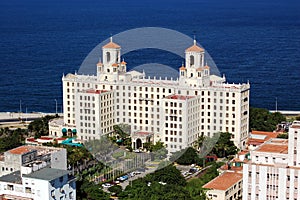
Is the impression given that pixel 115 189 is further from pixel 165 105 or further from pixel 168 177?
pixel 165 105

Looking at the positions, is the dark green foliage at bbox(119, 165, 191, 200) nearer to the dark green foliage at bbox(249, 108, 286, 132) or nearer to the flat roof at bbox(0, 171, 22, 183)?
the flat roof at bbox(0, 171, 22, 183)

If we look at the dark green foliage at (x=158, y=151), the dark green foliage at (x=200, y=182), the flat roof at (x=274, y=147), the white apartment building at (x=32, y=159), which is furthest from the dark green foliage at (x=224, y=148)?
the white apartment building at (x=32, y=159)

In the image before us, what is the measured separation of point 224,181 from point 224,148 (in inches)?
350

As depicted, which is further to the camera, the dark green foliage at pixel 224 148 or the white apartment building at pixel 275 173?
the dark green foliage at pixel 224 148

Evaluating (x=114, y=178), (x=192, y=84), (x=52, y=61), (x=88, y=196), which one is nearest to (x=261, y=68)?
(x=52, y=61)

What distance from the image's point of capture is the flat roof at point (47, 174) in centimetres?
3341

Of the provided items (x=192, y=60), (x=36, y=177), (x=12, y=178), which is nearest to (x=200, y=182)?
(x=36, y=177)

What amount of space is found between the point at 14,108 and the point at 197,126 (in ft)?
86.2

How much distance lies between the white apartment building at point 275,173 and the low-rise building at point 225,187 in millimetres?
2831

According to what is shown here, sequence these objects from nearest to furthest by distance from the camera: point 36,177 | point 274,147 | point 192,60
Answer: point 36,177
point 274,147
point 192,60

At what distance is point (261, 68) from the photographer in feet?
287

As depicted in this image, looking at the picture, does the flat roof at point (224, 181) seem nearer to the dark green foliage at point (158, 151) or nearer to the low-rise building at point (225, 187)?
the low-rise building at point (225, 187)

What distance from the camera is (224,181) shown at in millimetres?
39781

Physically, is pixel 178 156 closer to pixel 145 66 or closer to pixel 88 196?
pixel 88 196
